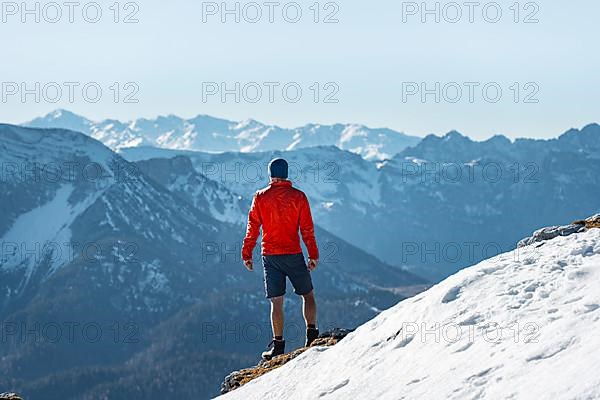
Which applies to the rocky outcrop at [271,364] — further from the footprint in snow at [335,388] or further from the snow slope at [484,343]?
the footprint in snow at [335,388]

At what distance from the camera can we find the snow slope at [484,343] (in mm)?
9727

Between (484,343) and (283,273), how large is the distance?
22.9 feet

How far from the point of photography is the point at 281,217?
17266 mm

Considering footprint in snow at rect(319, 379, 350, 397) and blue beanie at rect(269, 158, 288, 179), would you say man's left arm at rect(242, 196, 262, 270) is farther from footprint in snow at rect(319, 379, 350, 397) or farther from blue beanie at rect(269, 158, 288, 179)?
footprint in snow at rect(319, 379, 350, 397)

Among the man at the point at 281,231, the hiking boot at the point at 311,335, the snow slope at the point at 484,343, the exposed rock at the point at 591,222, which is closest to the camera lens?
the snow slope at the point at 484,343

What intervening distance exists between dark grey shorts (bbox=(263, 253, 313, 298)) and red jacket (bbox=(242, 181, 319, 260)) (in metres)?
0.15

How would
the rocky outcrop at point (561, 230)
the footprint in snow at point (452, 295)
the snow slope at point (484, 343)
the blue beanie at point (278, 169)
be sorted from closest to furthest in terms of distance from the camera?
the snow slope at point (484, 343), the footprint in snow at point (452, 295), the rocky outcrop at point (561, 230), the blue beanie at point (278, 169)

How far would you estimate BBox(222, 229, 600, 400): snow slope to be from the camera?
9727 mm

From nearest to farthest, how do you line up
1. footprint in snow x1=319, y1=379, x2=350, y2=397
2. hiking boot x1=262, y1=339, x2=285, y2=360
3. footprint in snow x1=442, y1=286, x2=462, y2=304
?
footprint in snow x1=319, y1=379, x2=350, y2=397 < footprint in snow x1=442, y1=286, x2=462, y2=304 < hiking boot x1=262, y1=339, x2=285, y2=360

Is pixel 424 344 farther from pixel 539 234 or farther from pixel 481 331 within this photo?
pixel 539 234

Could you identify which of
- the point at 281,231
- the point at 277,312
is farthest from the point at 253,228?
the point at 277,312

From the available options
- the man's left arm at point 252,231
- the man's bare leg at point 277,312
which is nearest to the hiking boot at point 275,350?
the man's bare leg at point 277,312

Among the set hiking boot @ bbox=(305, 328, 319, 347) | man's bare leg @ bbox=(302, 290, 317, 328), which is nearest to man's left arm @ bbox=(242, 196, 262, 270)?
man's bare leg @ bbox=(302, 290, 317, 328)

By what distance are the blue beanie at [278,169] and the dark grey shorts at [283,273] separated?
1.78 m
